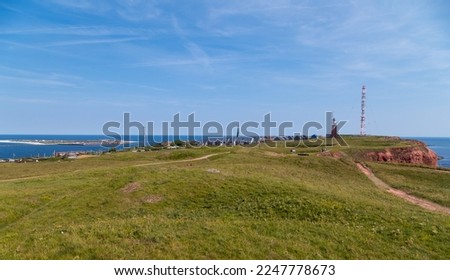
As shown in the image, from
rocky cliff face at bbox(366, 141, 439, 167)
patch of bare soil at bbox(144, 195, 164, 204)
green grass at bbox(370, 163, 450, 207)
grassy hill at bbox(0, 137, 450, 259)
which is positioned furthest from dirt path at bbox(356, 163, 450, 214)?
rocky cliff face at bbox(366, 141, 439, 167)

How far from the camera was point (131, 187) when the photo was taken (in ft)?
70.1

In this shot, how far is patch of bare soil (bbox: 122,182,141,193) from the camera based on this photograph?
2086 centimetres

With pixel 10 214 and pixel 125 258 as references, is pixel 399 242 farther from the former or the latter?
pixel 10 214

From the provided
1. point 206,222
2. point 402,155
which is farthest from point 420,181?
point 402,155

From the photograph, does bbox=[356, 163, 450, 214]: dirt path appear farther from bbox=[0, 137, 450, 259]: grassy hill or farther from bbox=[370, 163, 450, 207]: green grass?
bbox=[0, 137, 450, 259]: grassy hill

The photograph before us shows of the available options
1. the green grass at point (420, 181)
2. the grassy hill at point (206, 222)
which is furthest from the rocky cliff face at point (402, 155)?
the grassy hill at point (206, 222)

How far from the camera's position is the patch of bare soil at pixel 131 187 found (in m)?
20.9

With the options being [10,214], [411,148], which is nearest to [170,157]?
[10,214]

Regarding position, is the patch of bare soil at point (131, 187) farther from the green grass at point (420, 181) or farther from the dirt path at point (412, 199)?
the green grass at point (420, 181)

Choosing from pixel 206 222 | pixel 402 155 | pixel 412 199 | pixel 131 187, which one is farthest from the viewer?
pixel 402 155

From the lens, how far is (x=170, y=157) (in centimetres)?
5025

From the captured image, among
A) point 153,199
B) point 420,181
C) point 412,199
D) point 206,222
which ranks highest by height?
point 206,222

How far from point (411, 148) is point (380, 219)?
76.1 meters

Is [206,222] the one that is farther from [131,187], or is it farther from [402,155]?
[402,155]
